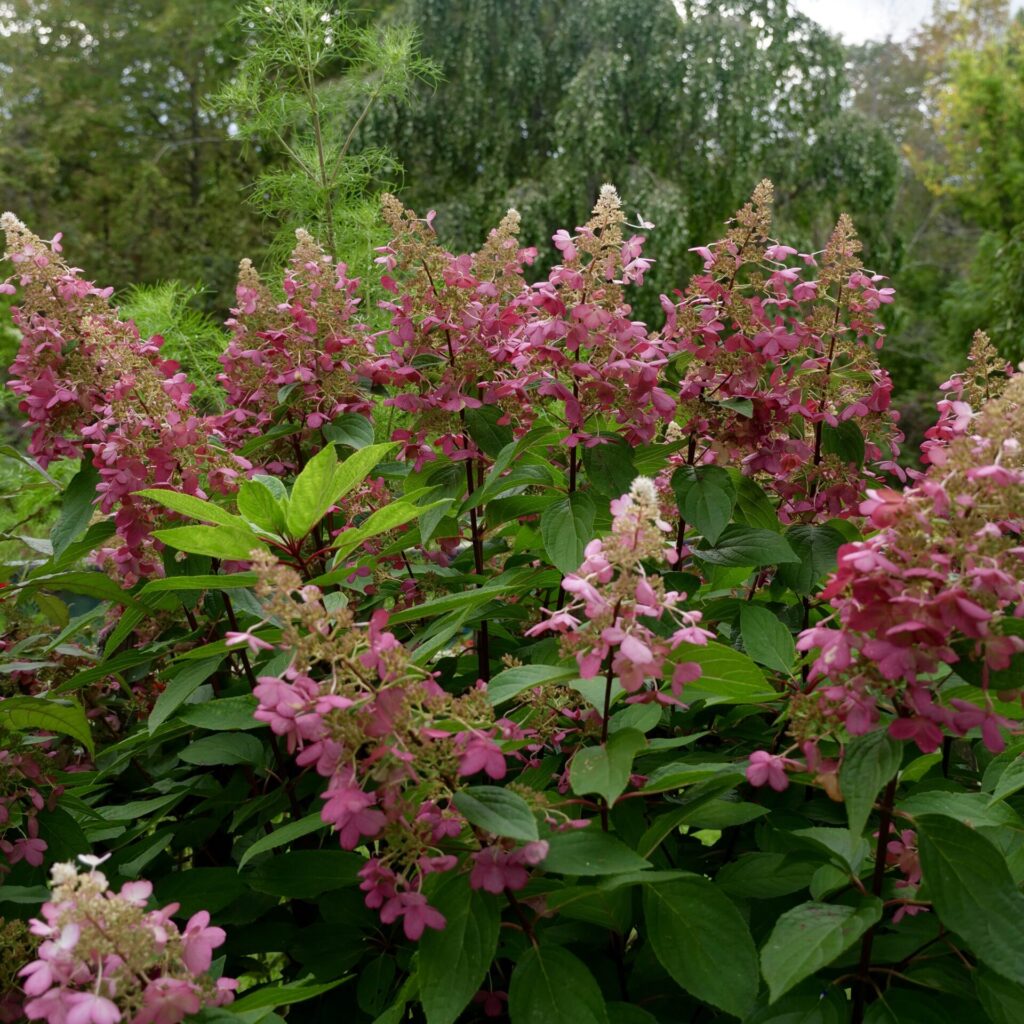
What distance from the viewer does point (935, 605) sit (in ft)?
2.50

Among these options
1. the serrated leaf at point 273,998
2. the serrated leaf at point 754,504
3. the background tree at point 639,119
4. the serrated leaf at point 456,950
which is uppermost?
the background tree at point 639,119

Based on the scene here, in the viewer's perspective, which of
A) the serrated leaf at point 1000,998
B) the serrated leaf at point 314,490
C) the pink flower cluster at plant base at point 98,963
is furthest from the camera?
the serrated leaf at point 314,490

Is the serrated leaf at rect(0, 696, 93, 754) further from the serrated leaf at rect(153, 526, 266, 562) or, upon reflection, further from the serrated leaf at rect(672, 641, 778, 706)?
the serrated leaf at rect(672, 641, 778, 706)

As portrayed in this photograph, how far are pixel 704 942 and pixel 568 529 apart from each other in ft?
1.62

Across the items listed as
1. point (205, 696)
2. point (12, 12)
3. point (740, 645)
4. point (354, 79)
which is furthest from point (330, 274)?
point (12, 12)

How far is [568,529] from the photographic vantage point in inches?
49.4

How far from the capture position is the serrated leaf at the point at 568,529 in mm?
1207

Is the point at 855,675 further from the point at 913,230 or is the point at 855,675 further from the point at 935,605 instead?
the point at 913,230

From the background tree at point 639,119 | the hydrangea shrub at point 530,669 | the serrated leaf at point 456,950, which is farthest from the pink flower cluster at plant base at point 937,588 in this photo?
the background tree at point 639,119

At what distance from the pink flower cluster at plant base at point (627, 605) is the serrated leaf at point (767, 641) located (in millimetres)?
310

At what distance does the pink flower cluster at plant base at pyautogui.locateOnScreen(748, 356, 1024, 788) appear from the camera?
2.52ft

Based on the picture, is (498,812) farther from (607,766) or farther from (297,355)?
(297,355)

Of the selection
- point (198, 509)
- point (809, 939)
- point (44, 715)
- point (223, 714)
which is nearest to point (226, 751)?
point (223, 714)

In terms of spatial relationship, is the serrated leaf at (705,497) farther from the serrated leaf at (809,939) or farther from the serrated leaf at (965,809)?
the serrated leaf at (809,939)
